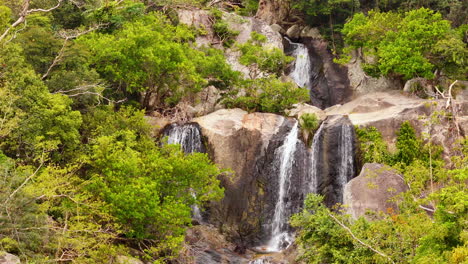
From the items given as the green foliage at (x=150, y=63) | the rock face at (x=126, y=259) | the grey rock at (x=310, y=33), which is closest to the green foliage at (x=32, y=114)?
the rock face at (x=126, y=259)

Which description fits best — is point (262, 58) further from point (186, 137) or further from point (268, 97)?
point (186, 137)

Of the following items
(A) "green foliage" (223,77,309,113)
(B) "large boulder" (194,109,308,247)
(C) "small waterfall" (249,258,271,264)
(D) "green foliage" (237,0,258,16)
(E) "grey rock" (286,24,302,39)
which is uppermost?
(D) "green foliage" (237,0,258,16)

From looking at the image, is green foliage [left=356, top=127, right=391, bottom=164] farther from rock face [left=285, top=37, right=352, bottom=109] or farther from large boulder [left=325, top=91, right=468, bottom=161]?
rock face [left=285, top=37, right=352, bottom=109]

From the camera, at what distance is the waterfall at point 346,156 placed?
90.3 feet

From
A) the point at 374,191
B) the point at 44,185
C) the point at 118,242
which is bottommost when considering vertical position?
the point at 118,242

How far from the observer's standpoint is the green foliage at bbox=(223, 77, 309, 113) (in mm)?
30047

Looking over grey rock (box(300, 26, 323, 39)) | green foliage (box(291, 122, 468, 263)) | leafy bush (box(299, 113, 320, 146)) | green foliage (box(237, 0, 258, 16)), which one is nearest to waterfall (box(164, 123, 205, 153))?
leafy bush (box(299, 113, 320, 146))

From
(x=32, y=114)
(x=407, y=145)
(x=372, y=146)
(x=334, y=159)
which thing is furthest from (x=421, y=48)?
(x=32, y=114)

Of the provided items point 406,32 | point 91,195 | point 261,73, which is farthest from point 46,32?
point 406,32

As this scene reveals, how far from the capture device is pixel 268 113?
29.9m

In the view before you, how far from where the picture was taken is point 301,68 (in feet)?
128

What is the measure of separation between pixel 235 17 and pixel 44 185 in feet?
83.1

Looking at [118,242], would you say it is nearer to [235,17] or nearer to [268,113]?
[268,113]

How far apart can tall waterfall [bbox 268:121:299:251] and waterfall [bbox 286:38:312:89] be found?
33.0ft
